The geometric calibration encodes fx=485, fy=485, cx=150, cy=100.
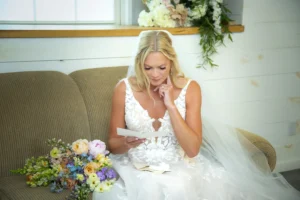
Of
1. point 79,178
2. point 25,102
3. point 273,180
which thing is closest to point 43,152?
point 25,102

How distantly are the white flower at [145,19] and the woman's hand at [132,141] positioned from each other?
1.21m

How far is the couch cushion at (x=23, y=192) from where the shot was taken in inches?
87.4

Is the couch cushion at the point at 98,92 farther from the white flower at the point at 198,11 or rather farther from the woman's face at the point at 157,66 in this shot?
the white flower at the point at 198,11

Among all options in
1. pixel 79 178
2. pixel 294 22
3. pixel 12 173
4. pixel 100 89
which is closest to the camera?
pixel 79 178

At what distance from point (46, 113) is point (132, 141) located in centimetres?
54

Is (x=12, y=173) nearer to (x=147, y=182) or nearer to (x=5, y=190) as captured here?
(x=5, y=190)

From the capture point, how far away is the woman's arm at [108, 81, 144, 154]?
100 inches

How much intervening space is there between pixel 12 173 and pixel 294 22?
2.56m

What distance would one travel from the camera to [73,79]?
9.61 ft

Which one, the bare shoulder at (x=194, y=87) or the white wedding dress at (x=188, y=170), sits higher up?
the bare shoulder at (x=194, y=87)

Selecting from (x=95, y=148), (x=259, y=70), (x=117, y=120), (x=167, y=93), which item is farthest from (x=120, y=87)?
(x=259, y=70)

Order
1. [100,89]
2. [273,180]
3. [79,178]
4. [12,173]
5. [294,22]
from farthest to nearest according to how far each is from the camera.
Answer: [294,22]
[100,89]
[273,180]
[12,173]
[79,178]

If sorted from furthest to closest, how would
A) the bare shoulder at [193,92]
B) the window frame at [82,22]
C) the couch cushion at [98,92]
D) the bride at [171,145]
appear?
the window frame at [82,22], the couch cushion at [98,92], the bare shoulder at [193,92], the bride at [171,145]

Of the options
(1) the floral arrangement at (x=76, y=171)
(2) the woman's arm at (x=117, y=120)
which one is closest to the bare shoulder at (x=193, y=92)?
(2) the woman's arm at (x=117, y=120)
